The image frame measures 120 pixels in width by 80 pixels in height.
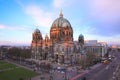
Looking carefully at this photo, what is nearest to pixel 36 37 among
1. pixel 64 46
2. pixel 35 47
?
pixel 35 47

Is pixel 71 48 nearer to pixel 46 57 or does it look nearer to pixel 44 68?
pixel 46 57

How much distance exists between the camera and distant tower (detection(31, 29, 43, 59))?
424 ft

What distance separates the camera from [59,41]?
397 ft

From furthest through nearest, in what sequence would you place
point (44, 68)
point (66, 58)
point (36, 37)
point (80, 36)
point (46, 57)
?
point (80, 36)
point (36, 37)
point (46, 57)
point (66, 58)
point (44, 68)

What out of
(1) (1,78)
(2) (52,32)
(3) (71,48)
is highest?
(2) (52,32)

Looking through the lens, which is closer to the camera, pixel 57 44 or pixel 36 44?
pixel 57 44

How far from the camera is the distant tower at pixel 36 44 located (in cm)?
12938

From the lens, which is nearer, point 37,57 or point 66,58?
point 66,58

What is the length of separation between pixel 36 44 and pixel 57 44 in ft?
59.8

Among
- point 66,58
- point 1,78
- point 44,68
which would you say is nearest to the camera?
point 1,78

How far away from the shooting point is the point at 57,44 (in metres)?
120

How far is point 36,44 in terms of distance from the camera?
131500mm

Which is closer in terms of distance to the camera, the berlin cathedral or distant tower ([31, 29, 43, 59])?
the berlin cathedral

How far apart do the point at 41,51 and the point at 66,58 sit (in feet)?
67.2
